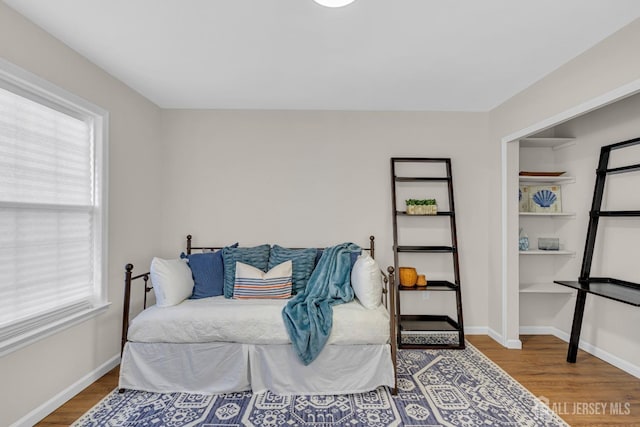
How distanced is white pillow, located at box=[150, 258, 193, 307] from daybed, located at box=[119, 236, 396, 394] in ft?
0.74

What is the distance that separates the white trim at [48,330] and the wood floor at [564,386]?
1.76 feet

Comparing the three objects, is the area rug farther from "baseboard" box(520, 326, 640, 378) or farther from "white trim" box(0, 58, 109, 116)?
"white trim" box(0, 58, 109, 116)

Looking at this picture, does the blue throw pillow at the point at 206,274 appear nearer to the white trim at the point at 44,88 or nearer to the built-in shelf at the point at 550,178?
the white trim at the point at 44,88

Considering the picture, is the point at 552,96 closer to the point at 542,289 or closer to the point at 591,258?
the point at 591,258

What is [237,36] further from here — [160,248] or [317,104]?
[160,248]

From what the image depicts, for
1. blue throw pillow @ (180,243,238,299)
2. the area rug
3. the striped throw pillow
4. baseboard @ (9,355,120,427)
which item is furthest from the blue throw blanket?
baseboard @ (9,355,120,427)

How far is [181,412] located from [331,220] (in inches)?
84.0

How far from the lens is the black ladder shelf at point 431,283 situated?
3.21 meters

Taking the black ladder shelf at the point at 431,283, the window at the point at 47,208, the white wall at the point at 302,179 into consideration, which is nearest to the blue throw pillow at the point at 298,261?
the white wall at the point at 302,179

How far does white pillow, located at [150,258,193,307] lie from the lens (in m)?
2.61

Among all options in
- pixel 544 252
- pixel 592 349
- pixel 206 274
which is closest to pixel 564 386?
pixel 592 349

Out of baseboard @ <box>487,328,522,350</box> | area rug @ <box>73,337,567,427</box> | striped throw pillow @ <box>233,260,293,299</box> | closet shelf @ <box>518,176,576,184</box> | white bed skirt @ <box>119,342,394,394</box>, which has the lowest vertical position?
area rug @ <box>73,337,567,427</box>

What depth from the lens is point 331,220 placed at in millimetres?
3539

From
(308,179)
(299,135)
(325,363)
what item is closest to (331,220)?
(308,179)
